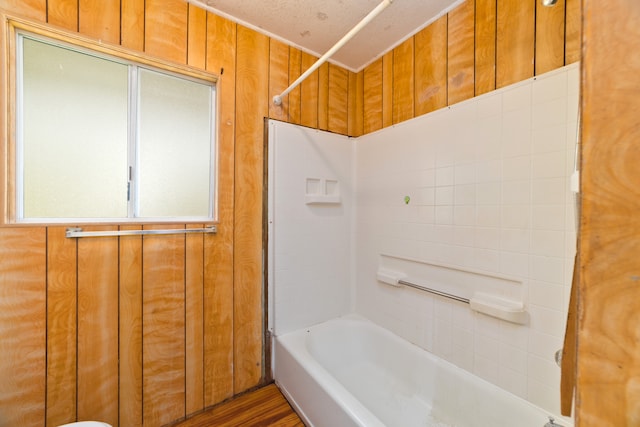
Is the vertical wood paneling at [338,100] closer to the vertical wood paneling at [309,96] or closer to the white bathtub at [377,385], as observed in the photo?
the vertical wood paneling at [309,96]

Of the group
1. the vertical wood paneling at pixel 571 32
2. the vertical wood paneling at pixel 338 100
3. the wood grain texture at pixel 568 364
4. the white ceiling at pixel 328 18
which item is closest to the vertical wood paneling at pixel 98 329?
the white ceiling at pixel 328 18

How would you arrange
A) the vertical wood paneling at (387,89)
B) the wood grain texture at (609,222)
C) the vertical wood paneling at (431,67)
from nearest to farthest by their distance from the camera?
the wood grain texture at (609,222), the vertical wood paneling at (431,67), the vertical wood paneling at (387,89)

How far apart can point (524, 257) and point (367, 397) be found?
1.27m

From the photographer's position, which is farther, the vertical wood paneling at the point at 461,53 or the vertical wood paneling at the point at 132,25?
the vertical wood paneling at the point at 461,53

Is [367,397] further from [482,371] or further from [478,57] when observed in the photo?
[478,57]

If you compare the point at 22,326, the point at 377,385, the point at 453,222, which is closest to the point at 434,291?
the point at 453,222

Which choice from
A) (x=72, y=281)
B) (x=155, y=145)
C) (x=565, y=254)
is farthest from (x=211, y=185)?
(x=565, y=254)

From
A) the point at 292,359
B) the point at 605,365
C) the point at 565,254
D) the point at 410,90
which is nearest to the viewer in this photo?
the point at 605,365

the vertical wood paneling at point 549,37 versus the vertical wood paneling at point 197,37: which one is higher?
the vertical wood paneling at point 197,37

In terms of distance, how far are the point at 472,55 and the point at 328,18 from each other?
2.95ft

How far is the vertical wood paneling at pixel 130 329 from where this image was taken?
4.40 ft

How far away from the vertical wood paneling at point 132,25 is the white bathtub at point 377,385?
197 centimetres

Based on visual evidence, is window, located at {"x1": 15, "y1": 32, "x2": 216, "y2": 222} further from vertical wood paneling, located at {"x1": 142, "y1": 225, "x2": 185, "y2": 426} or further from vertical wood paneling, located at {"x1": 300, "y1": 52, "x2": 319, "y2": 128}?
vertical wood paneling, located at {"x1": 300, "y1": 52, "x2": 319, "y2": 128}

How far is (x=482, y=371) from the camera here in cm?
137
